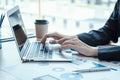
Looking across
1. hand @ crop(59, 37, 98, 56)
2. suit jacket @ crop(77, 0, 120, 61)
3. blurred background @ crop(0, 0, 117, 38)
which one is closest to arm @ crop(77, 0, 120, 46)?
suit jacket @ crop(77, 0, 120, 61)

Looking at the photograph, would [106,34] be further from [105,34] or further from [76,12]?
[76,12]

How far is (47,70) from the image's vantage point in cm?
78

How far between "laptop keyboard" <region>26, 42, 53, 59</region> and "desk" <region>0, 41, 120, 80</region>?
54 mm

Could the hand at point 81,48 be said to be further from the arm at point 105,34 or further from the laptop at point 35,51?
the arm at point 105,34

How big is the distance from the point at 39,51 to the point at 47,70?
20 cm

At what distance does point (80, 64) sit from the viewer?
2.81 feet

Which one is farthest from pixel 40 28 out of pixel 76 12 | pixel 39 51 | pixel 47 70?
pixel 76 12

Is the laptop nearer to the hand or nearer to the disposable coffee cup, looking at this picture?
the hand

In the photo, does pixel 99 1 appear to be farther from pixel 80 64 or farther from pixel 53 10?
pixel 80 64

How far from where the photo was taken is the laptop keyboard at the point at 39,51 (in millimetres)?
903

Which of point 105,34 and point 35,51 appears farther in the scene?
point 105,34

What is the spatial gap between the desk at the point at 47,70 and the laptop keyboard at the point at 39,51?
0.18 ft

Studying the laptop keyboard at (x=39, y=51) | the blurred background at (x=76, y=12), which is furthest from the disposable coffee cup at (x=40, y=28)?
the blurred background at (x=76, y=12)

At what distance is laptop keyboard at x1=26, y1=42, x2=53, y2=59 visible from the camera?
90cm
